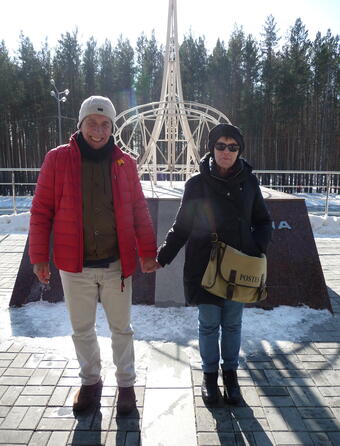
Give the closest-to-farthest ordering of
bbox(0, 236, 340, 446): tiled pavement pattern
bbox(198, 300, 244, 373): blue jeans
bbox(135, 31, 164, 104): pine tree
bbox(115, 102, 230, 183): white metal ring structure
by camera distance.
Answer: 1. bbox(0, 236, 340, 446): tiled pavement pattern
2. bbox(198, 300, 244, 373): blue jeans
3. bbox(115, 102, 230, 183): white metal ring structure
4. bbox(135, 31, 164, 104): pine tree

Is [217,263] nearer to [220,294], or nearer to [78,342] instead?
[220,294]

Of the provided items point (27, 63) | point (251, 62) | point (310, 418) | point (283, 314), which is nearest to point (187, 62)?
point (251, 62)

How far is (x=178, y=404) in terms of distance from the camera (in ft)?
7.64

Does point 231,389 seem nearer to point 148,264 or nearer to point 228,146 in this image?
point 148,264

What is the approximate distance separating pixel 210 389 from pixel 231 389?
0.43 ft

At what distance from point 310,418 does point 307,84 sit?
22.2 meters

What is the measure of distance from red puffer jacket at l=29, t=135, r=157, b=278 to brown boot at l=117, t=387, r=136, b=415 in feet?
2.37

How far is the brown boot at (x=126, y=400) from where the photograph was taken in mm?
2227

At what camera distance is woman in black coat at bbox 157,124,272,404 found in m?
2.21

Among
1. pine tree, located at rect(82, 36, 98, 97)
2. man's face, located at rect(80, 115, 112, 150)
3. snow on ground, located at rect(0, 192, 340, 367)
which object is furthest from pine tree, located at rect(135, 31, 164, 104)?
man's face, located at rect(80, 115, 112, 150)

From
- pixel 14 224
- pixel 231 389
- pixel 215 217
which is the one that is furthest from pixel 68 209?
pixel 14 224

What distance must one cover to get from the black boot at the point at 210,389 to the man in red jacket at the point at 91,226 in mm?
446

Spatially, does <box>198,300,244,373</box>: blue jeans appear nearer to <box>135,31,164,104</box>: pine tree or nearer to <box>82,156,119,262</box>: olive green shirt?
<box>82,156,119,262</box>: olive green shirt

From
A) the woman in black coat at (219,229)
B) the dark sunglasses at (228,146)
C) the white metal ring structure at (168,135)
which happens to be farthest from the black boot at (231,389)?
the white metal ring structure at (168,135)
